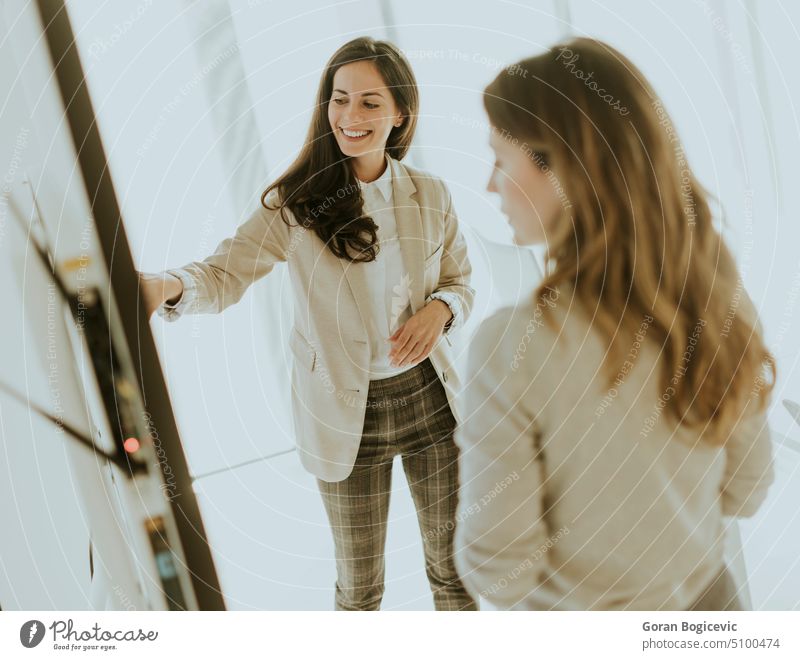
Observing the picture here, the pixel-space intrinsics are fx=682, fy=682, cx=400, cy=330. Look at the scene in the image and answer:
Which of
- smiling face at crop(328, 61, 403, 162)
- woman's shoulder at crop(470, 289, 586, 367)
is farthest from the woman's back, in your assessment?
smiling face at crop(328, 61, 403, 162)

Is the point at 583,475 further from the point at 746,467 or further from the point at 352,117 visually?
the point at 352,117

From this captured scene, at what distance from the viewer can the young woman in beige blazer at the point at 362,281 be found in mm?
719

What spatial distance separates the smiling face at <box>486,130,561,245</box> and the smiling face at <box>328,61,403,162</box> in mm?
121

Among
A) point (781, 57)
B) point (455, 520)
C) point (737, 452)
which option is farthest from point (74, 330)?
point (781, 57)

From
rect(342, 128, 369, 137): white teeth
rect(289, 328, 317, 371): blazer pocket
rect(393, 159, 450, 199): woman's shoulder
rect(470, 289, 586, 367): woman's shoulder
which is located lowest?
rect(470, 289, 586, 367): woman's shoulder

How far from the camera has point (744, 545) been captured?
2.72ft

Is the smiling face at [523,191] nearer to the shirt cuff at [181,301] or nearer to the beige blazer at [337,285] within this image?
the beige blazer at [337,285]

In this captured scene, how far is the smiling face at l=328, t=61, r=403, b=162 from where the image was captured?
2.31 ft

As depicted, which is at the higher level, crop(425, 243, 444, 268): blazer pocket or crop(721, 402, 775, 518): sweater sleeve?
crop(425, 243, 444, 268): blazer pocket

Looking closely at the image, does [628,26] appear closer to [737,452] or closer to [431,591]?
[737,452]

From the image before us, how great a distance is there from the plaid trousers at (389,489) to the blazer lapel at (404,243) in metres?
0.09

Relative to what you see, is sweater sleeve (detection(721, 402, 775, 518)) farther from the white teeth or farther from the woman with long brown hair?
the white teeth

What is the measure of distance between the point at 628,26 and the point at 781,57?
0.61 ft
